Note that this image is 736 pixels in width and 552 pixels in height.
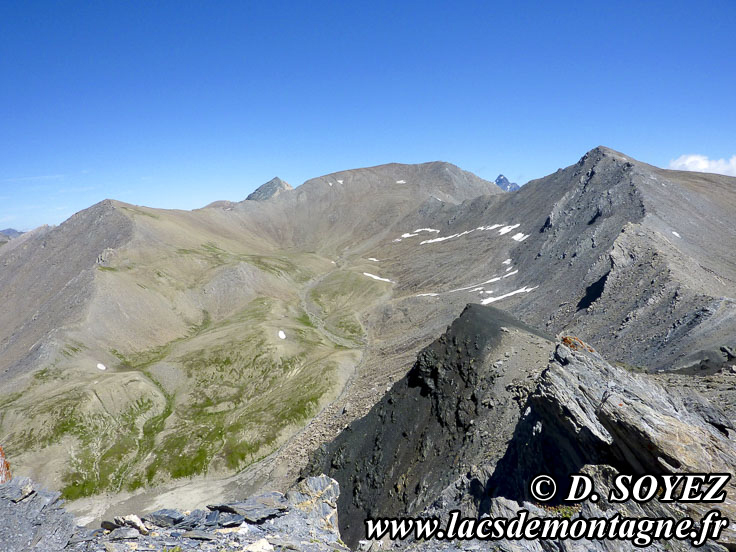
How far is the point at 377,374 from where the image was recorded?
81250 mm

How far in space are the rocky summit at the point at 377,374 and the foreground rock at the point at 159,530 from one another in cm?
8

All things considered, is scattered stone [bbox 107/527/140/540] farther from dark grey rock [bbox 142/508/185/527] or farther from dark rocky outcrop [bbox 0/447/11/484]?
dark rocky outcrop [bbox 0/447/11/484]

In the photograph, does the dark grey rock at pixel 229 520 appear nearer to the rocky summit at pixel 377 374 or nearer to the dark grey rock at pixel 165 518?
the rocky summit at pixel 377 374

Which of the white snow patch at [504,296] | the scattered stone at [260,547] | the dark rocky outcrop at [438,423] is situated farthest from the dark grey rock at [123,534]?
the white snow patch at [504,296]

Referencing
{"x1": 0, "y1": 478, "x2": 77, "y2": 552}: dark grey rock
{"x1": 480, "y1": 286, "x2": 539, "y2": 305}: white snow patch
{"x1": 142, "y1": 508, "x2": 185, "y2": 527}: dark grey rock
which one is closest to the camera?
{"x1": 0, "y1": 478, "x2": 77, "y2": 552}: dark grey rock

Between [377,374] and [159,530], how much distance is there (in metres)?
68.5

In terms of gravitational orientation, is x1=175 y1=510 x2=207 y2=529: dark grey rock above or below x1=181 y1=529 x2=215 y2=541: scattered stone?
below

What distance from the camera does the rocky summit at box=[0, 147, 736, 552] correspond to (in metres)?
17.6

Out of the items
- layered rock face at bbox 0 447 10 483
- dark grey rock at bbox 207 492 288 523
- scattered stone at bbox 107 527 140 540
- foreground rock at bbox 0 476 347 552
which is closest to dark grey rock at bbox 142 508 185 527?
foreground rock at bbox 0 476 347 552

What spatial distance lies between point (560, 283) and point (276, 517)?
3266 inches

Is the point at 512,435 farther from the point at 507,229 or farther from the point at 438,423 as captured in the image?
the point at 507,229

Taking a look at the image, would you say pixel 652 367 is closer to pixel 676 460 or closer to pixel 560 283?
pixel 676 460

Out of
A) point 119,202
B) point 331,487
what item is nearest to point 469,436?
point 331,487

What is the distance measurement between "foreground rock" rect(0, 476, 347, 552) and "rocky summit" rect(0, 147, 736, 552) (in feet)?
0.27
